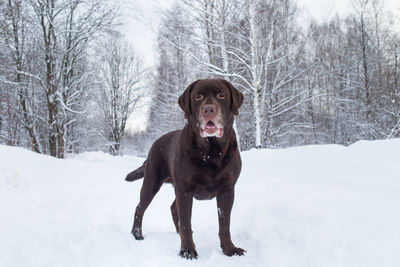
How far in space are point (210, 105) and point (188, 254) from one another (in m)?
1.19

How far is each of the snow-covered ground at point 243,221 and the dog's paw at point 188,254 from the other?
0.06 metres

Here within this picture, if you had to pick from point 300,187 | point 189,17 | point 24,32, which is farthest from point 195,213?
point 24,32

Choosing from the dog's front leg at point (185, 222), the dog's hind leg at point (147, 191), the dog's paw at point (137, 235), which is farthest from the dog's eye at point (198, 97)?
the dog's paw at point (137, 235)

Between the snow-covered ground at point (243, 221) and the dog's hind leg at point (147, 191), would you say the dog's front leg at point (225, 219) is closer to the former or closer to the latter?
the snow-covered ground at point (243, 221)

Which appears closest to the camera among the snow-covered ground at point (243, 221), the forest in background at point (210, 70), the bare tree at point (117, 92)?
the snow-covered ground at point (243, 221)

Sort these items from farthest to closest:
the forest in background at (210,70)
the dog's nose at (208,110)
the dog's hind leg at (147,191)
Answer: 1. the forest in background at (210,70)
2. the dog's hind leg at (147,191)
3. the dog's nose at (208,110)

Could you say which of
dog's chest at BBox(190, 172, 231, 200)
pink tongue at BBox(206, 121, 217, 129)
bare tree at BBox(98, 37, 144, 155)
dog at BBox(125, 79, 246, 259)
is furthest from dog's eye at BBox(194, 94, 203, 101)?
bare tree at BBox(98, 37, 144, 155)

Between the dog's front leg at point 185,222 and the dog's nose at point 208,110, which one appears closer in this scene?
the dog's nose at point 208,110

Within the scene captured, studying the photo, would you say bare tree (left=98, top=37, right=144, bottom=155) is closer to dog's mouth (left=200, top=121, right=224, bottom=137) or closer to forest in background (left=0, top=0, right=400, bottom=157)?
forest in background (left=0, top=0, right=400, bottom=157)

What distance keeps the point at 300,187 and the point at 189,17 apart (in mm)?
10039

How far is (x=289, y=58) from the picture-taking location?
15.5 metres

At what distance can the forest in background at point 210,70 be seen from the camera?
11172 mm

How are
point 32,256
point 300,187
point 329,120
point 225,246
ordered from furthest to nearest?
point 329,120 → point 300,187 → point 225,246 → point 32,256

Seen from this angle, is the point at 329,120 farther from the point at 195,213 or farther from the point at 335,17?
the point at 195,213
